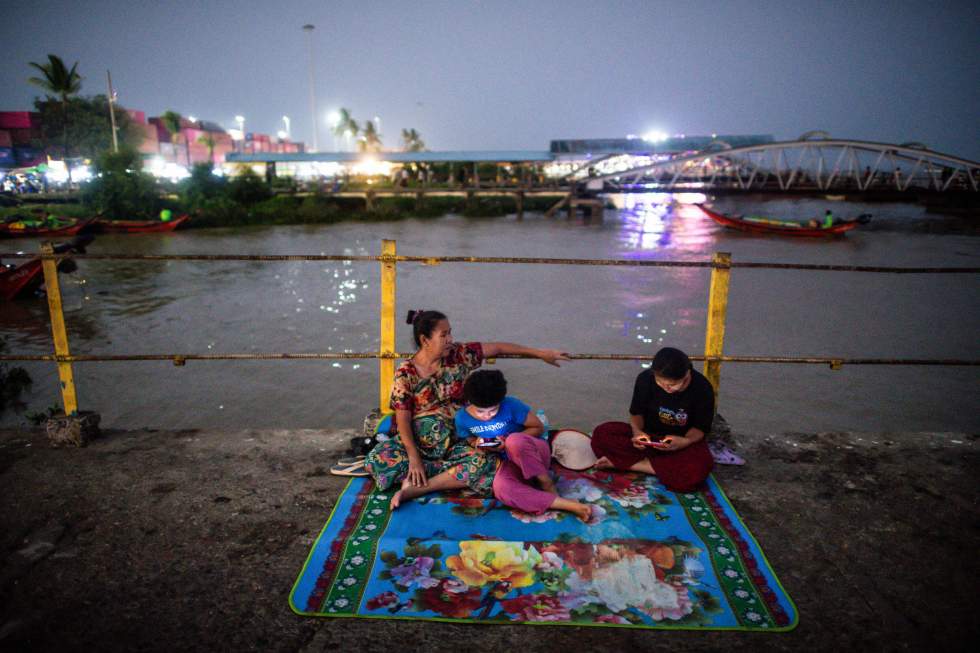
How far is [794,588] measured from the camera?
2.41 meters

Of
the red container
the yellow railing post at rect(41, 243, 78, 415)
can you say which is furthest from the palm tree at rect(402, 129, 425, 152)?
the yellow railing post at rect(41, 243, 78, 415)

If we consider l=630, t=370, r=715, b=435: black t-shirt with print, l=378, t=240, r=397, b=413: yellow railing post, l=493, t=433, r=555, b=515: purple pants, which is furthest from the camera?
l=378, t=240, r=397, b=413: yellow railing post

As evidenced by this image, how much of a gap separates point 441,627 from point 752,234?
3020 centimetres

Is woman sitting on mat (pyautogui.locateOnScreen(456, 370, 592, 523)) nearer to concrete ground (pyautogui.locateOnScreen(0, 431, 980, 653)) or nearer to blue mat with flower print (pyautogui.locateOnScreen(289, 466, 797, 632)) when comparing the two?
blue mat with flower print (pyautogui.locateOnScreen(289, 466, 797, 632))

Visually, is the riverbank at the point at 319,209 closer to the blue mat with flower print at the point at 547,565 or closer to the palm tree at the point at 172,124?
the palm tree at the point at 172,124

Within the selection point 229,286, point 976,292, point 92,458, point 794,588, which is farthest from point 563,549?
point 976,292

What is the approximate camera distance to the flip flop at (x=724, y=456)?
3.44 m

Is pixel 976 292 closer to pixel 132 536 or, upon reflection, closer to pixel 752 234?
pixel 752 234

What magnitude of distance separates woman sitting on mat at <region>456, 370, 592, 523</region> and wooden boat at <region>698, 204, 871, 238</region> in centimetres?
2617

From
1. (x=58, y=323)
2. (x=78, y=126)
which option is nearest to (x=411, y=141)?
(x=78, y=126)

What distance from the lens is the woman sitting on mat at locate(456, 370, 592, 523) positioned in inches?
114

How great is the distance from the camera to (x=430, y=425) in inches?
127

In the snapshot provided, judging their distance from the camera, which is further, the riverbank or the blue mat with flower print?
the riverbank

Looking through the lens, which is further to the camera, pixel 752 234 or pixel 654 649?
pixel 752 234
